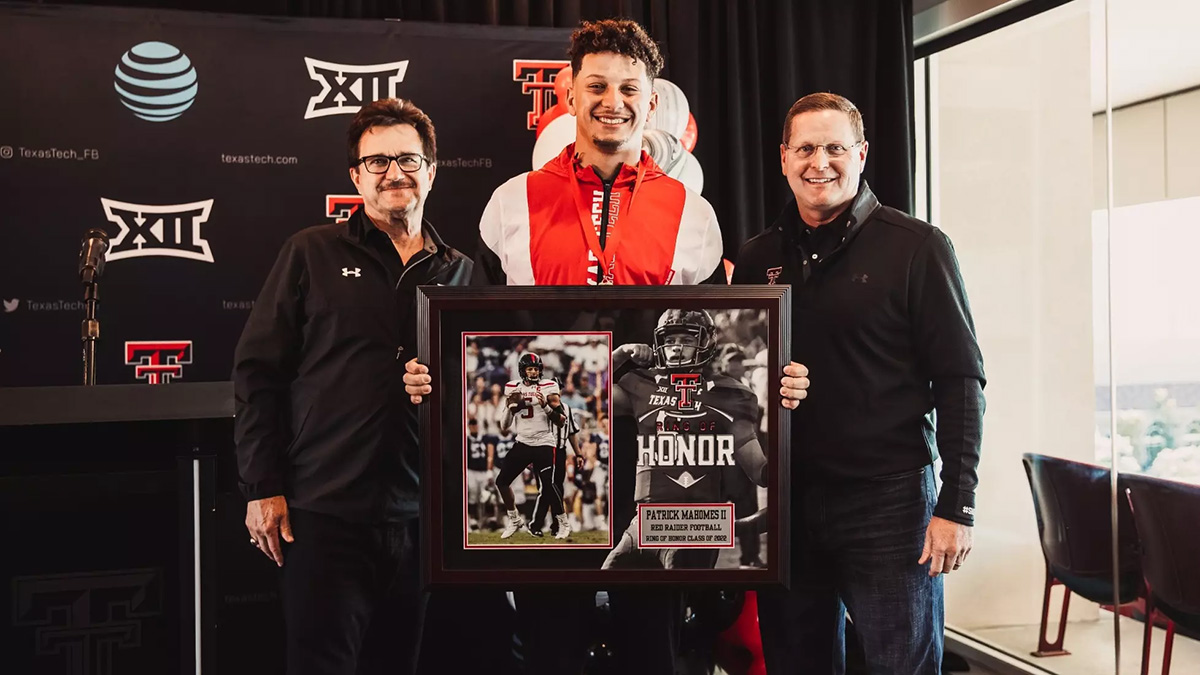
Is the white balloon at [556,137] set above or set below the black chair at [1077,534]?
above

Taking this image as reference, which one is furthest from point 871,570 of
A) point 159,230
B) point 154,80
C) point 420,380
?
point 154,80

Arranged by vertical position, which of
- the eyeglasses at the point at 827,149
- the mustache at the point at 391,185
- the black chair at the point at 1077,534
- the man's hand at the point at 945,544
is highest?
the eyeglasses at the point at 827,149

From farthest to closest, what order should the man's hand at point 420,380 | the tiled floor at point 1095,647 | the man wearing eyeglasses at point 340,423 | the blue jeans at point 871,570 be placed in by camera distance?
the tiled floor at point 1095,647 → the man wearing eyeglasses at point 340,423 → the blue jeans at point 871,570 → the man's hand at point 420,380

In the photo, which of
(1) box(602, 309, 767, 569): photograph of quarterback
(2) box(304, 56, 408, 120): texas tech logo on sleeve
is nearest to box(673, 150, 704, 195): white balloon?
(2) box(304, 56, 408, 120): texas tech logo on sleeve

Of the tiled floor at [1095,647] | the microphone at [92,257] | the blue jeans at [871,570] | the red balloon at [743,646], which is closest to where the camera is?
the blue jeans at [871,570]

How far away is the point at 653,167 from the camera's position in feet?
7.06

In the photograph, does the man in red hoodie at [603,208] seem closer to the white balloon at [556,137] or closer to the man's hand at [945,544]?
the man's hand at [945,544]

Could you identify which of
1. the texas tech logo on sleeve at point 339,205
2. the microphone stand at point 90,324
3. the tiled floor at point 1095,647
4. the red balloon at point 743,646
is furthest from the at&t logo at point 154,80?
the tiled floor at point 1095,647

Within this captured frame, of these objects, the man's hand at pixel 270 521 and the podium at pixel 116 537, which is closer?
the man's hand at pixel 270 521

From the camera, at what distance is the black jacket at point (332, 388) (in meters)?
2.05

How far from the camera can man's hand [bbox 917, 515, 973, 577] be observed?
1898mm

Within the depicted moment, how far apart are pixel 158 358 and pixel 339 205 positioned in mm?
834

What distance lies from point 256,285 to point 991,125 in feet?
9.91

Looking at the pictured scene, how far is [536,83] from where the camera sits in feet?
11.6
